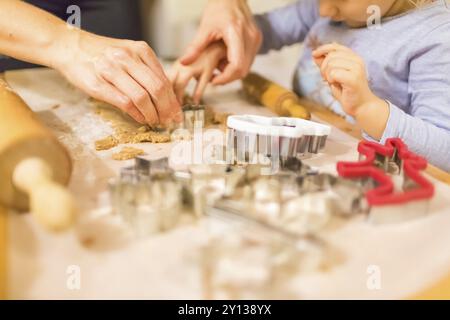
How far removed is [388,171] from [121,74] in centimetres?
40

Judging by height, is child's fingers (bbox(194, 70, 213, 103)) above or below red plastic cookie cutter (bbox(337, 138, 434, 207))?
above

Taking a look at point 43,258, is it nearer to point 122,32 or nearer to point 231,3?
point 231,3

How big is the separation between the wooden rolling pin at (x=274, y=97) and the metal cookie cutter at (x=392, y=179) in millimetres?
225

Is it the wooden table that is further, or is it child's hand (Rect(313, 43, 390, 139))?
child's hand (Rect(313, 43, 390, 139))

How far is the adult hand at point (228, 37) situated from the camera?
3.09ft

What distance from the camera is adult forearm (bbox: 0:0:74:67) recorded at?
31.0 inches

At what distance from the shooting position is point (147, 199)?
531mm

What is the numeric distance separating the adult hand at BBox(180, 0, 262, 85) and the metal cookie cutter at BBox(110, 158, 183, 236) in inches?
16.0

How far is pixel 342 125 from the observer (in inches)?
34.6

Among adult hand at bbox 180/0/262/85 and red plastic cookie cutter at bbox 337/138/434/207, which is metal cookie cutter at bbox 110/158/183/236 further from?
adult hand at bbox 180/0/262/85

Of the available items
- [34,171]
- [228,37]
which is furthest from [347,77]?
[34,171]

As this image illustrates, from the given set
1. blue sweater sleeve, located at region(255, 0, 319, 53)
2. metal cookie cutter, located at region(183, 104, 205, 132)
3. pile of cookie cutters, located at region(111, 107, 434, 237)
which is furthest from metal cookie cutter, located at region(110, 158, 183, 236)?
blue sweater sleeve, located at region(255, 0, 319, 53)
